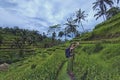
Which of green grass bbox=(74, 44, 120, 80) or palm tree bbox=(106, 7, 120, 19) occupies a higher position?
palm tree bbox=(106, 7, 120, 19)

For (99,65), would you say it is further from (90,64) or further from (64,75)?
(64,75)

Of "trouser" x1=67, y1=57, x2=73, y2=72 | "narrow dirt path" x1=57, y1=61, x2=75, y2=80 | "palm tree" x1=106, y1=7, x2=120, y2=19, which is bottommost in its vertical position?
"narrow dirt path" x1=57, y1=61, x2=75, y2=80

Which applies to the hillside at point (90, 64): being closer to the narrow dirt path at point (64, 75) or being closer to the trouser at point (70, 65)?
the narrow dirt path at point (64, 75)

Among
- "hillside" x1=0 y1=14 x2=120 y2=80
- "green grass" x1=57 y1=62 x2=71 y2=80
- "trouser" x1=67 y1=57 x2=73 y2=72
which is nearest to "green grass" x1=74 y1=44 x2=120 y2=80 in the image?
"hillside" x1=0 y1=14 x2=120 y2=80

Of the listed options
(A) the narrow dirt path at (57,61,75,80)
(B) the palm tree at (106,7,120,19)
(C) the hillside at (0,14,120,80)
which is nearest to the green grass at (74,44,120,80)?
(C) the hillside at (0,14,120,80)

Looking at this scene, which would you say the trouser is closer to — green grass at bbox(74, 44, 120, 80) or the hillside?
the hillside

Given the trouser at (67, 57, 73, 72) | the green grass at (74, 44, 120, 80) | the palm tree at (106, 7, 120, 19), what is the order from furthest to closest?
the palm tree at (106, 7, 120, 19)
the trouser at (67, 57, 73, 72)
the green grass at (74, 44, 120, 80)

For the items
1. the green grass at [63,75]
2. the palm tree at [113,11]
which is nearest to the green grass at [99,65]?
the green grass at [63,75]

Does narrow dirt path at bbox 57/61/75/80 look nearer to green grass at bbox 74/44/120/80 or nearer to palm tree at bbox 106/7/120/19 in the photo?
green grass at bbox 74/44/120/80

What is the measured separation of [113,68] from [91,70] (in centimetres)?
231

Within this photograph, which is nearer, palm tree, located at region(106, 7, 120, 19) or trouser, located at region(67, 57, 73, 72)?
trouser, located at region(67, 57, 73, 72)

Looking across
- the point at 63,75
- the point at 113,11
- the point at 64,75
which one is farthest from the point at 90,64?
the point at 113,11

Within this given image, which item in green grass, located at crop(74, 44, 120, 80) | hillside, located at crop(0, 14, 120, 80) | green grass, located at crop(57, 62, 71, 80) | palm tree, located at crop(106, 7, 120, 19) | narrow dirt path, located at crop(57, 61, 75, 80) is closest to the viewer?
green grass, located at crop(74, 44, 120, 80)

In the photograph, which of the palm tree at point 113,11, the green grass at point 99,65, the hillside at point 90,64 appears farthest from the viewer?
the palm tree at point 113,11
